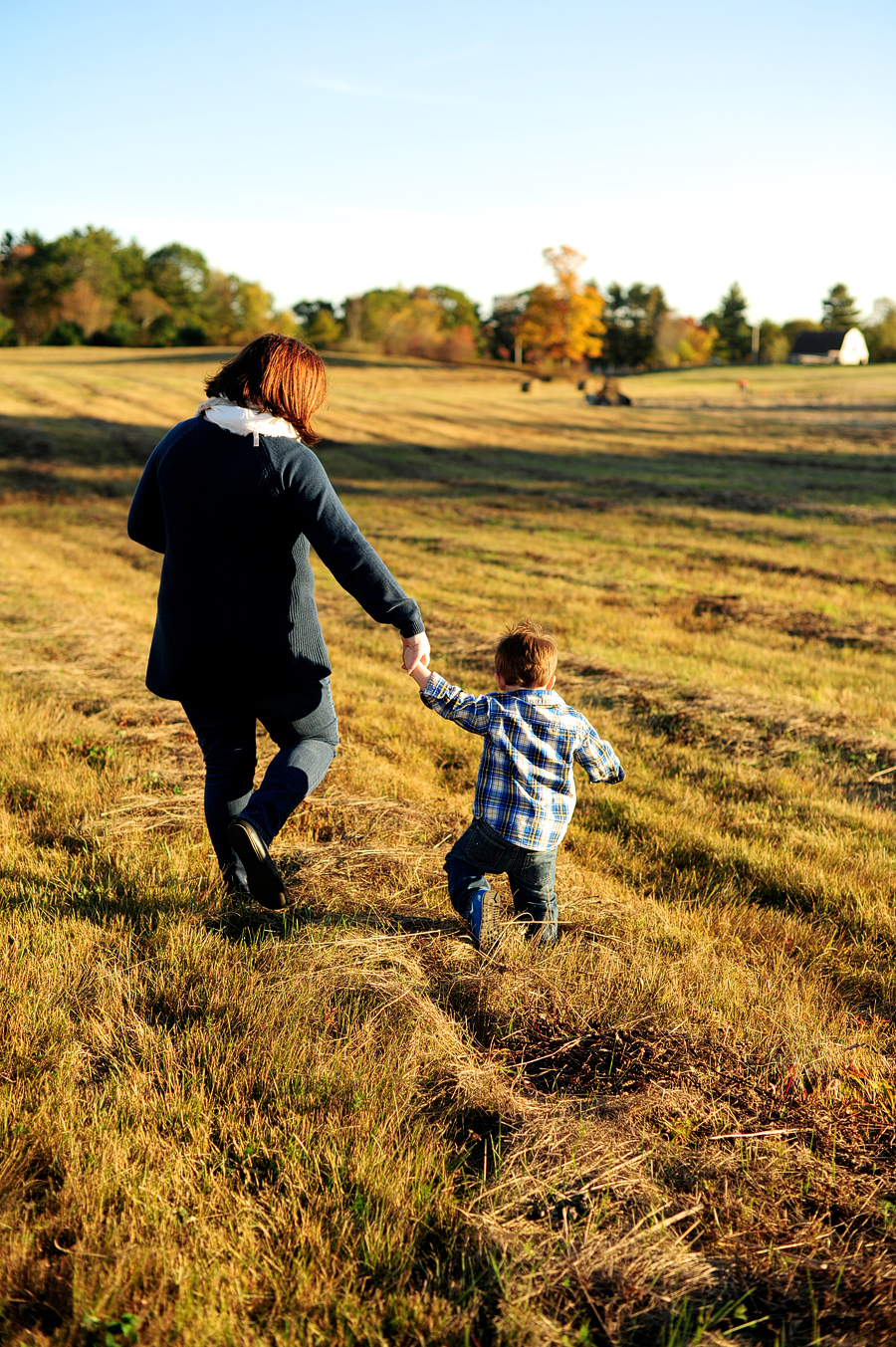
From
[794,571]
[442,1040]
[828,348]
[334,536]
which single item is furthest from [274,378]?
[828,348]

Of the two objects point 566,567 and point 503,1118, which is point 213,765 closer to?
point 503,1118

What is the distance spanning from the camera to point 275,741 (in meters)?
3.55

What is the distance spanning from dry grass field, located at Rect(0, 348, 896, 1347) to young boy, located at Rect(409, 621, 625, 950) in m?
0.36

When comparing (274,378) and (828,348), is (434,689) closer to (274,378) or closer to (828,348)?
(274,378)

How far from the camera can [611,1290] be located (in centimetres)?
211

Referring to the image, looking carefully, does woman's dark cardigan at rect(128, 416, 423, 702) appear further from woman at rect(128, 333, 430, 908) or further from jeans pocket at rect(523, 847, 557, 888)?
jeans pocket at rect(523, 847, 557, 888)

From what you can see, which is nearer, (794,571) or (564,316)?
(794,571)

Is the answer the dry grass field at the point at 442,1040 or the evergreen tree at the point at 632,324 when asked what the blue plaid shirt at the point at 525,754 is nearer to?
the dry grass field at the point at 442,1040

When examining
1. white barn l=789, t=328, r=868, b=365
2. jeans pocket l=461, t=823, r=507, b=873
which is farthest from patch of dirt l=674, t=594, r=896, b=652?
white barn l=789, t=328, r=868, b=365

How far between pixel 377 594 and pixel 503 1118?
1816 millimetres

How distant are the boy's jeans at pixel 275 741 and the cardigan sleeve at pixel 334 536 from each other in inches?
18.2

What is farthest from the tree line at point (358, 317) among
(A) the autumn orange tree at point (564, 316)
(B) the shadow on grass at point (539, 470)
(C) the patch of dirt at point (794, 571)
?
(C) the patch of dirt at point (794, 571)

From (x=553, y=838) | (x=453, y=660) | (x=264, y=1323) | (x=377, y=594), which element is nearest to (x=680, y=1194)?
(x=264, y=1323)

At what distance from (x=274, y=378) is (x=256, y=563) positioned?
26.8 inches
